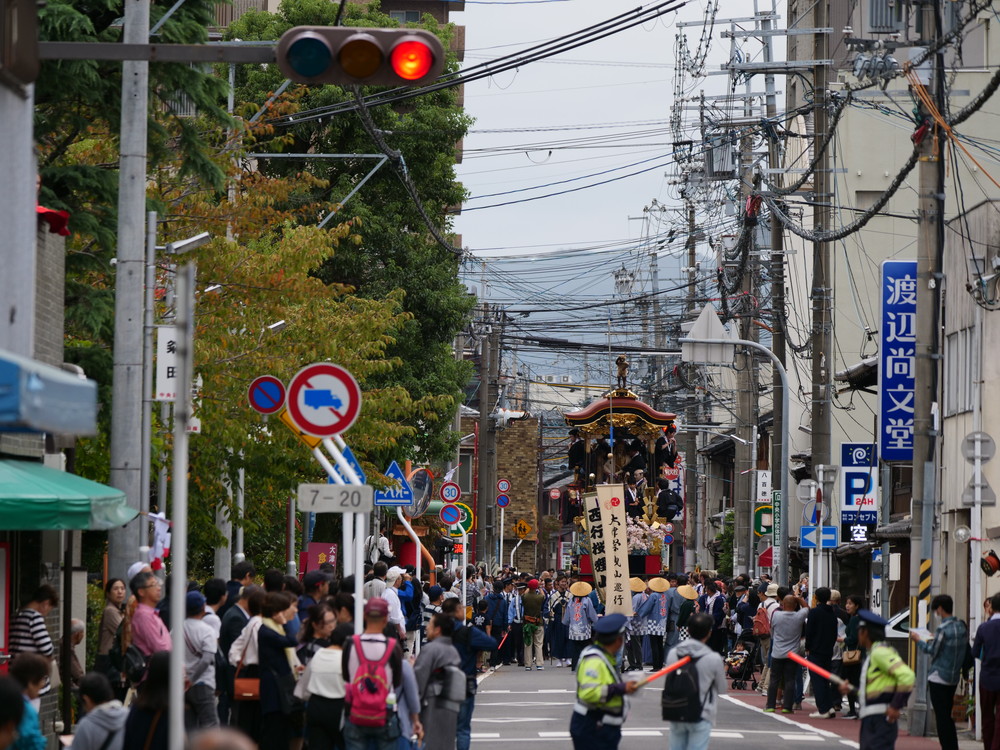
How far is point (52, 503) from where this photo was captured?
12.9m

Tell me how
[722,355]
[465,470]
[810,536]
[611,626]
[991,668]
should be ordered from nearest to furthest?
[611,626]
[991,668]
[810,536]
[722,355]
[465,470]

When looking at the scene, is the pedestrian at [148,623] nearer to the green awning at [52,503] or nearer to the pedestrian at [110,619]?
Answer: the green awning at [52,503]

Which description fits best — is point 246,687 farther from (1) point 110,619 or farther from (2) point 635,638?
(2) point 635,638

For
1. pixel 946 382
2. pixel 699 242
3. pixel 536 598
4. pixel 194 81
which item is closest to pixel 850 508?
pixel 946 382

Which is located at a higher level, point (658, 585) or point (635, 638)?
point (658, 585)

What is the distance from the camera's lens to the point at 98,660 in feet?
49.8

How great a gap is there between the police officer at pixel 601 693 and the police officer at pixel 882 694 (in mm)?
2032

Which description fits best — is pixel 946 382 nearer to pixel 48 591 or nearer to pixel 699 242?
pixel 48 591

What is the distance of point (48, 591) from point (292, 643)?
206 cm

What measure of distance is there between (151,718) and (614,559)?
844 inches

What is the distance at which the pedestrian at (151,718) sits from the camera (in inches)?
365

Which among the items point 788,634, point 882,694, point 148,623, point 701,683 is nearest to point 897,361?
point 788,634

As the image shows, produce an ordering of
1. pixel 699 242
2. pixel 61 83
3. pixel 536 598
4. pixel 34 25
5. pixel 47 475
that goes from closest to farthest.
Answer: pixel 34 25 → pixel 47 475 → pixel 61 83 → pixel 536 598 → pixel 699 242

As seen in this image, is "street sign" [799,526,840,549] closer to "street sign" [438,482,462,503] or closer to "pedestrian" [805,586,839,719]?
"pedestrian" [805,586,839,719]
